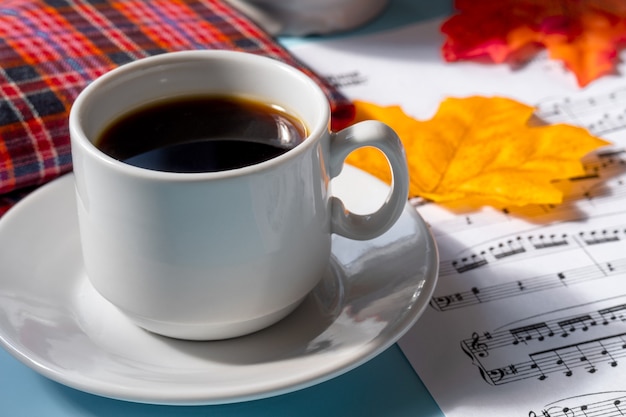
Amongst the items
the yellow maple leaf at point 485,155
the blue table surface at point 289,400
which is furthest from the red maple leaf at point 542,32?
the blue table surface at point 289,400

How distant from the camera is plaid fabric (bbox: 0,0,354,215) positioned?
0.76m

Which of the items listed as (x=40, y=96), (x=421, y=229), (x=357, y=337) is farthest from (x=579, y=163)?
(x=40, y=96)

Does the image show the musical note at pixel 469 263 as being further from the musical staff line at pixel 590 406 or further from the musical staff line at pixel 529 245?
the musical staff line at pixel 590 406

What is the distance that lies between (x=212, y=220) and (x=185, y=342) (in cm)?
11

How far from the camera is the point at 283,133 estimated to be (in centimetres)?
60

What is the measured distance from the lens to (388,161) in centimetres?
59

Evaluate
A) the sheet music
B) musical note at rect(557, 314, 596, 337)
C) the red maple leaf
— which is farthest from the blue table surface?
the red maple leaf

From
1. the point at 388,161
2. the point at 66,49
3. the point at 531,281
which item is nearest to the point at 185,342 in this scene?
the point at 388,161

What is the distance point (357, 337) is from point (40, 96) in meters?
0.43

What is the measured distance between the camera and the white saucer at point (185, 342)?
51 cm

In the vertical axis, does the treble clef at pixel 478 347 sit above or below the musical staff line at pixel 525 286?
above

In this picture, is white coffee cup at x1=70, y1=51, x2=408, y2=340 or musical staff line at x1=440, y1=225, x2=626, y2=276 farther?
musical staff line at x1=440, y1=225, x2=626, y2=276

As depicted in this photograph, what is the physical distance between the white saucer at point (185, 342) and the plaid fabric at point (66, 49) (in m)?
0.09

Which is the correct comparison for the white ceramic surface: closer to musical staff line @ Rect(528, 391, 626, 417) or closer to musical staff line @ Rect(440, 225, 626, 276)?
musical staff line @ Rect(440, 225, 626, 276)
